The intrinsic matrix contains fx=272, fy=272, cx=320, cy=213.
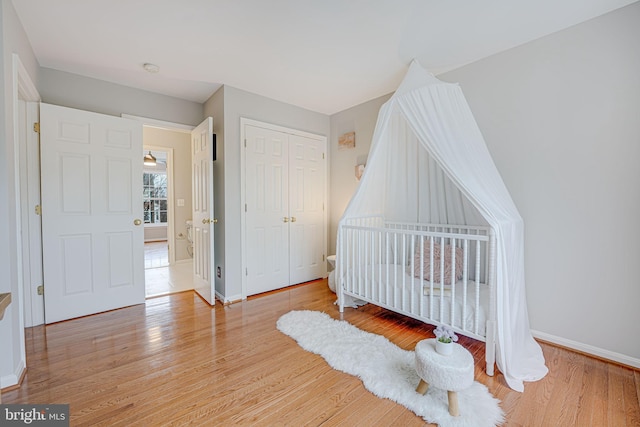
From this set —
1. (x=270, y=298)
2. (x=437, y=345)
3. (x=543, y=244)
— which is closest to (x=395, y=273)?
(x=437, y=345)

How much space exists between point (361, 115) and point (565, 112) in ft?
6.85

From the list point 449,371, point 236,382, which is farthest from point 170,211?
point 449,371

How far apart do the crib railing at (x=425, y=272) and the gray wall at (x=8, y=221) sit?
93.4 inches

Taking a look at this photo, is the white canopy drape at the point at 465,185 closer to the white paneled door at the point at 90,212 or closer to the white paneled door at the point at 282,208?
the white paneled door at the point at 282,208

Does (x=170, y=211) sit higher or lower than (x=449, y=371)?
higher

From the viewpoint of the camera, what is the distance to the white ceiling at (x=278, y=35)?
1.82 m

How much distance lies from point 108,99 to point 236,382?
3111mm

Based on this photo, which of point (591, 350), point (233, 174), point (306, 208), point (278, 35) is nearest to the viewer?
point (591, 350)

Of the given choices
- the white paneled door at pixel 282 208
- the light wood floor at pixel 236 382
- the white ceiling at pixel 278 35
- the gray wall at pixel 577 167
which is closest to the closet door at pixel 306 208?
the white paneled door at pixel 282 208

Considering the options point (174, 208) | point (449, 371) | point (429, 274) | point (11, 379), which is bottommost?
point (11, 379)

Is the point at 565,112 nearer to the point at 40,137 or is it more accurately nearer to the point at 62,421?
the point at 62,421

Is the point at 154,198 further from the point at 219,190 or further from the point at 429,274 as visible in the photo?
the point at 429,274

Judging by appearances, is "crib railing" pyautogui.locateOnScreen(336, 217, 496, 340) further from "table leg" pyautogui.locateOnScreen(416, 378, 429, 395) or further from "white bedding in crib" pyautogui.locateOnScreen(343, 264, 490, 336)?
"table leg" pyautogui.locateOnScreen(416, 378, 429, 395)

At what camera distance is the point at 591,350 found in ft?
6.55
